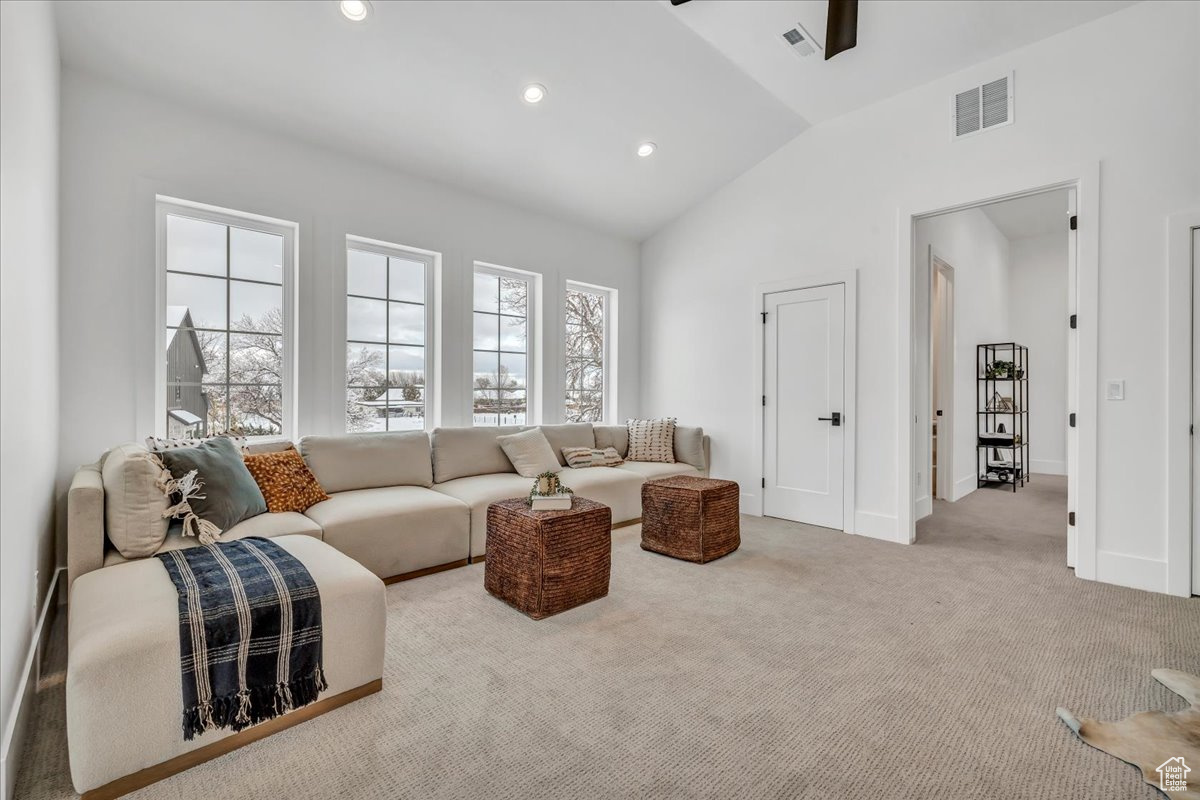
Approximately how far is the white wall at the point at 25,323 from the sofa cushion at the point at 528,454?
2498 mm

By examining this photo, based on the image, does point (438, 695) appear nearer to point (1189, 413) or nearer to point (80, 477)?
point (80, 477)

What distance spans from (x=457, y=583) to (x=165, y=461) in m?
1.48

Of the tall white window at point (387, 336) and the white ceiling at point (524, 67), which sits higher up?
the white ceiling at point (524, 67)

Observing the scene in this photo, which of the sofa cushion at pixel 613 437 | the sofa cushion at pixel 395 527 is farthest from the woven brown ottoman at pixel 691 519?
the sofa cushion at pixel 613 437

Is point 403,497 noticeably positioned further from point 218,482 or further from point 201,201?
point 201,201

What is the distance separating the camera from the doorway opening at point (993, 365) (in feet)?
15.2

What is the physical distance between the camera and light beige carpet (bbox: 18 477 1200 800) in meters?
1.50

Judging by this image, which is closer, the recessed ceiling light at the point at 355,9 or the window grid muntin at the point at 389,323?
the recessed ceiling light at the point at 355,9

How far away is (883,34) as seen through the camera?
10.9ft

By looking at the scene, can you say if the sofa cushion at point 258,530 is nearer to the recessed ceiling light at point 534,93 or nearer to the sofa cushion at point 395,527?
the sofa cushion at point 395,527

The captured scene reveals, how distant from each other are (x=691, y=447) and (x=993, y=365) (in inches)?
165

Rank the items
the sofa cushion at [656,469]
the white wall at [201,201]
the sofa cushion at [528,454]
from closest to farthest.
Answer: the white wall at [201,201]
the sofa cushion at [528,454]
the sofa cushion at [656,469]

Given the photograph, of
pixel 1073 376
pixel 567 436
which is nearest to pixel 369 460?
pixel 567 436

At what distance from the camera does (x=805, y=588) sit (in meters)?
2.98
